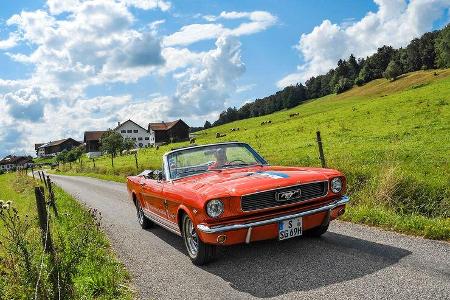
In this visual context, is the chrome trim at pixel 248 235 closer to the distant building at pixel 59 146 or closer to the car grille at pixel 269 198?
the car grille at pixel 269 198

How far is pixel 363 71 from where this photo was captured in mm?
109375

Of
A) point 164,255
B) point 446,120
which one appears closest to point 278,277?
point 164,255

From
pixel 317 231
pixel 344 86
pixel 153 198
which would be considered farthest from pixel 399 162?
pixel 344 86

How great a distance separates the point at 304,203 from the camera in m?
5.82

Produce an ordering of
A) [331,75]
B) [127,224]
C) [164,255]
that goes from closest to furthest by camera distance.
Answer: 1. [164,255]
2. [127,224]
3. [331,75]

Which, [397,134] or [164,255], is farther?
[397,134]

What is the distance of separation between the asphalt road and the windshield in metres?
1.34

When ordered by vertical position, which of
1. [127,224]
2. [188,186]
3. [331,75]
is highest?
[331,75]

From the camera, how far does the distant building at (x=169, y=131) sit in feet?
372

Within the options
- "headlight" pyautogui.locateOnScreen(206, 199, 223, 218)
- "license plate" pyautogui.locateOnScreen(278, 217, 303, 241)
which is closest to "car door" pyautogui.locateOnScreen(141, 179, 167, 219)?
"headlight" pyautogui.locateOnScreen(206, 199, 223, 218)

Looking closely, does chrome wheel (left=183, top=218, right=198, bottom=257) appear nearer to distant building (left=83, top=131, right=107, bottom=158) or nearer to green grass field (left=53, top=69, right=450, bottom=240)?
green grass field (left=53, top=69, right=450, bottom=240)

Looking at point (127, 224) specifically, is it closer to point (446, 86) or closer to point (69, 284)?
point (69, 284)

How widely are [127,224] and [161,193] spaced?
3.56m

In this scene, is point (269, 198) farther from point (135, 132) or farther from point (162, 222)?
point (135, 132)
